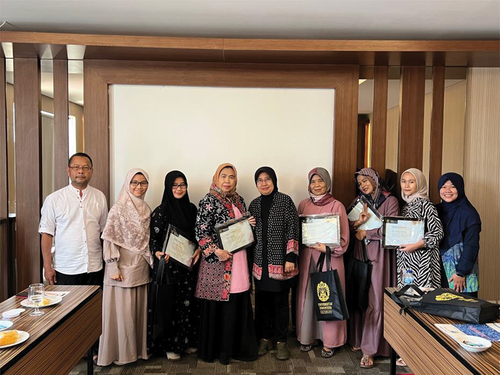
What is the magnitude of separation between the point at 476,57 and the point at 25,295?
3.82m

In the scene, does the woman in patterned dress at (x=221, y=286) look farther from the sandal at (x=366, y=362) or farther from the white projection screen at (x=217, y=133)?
the sandal at (x=366, y=362)

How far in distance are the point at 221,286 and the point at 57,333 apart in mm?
1383

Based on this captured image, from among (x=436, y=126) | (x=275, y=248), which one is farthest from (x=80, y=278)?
(x=436, y=126)

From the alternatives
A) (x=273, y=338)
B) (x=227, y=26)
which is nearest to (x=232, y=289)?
(x=273, y=338)

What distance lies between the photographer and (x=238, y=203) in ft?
11.0

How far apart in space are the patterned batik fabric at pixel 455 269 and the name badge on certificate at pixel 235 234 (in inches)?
58.2

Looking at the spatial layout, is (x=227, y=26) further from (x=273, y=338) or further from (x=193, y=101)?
(x=273, y=338)

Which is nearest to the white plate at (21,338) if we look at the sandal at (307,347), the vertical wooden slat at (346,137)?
the sandal at (307,347)

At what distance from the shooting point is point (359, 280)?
3.38m

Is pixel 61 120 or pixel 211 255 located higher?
pixel 61 120

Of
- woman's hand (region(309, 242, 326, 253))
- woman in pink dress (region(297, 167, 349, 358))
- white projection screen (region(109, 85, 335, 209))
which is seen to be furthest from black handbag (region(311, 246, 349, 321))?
white projection screen (region(109, 85, 335, 209))

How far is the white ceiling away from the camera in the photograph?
2961mm

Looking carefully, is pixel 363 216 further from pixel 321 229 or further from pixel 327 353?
pixel 327 353

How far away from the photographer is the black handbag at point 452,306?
6.64ft
